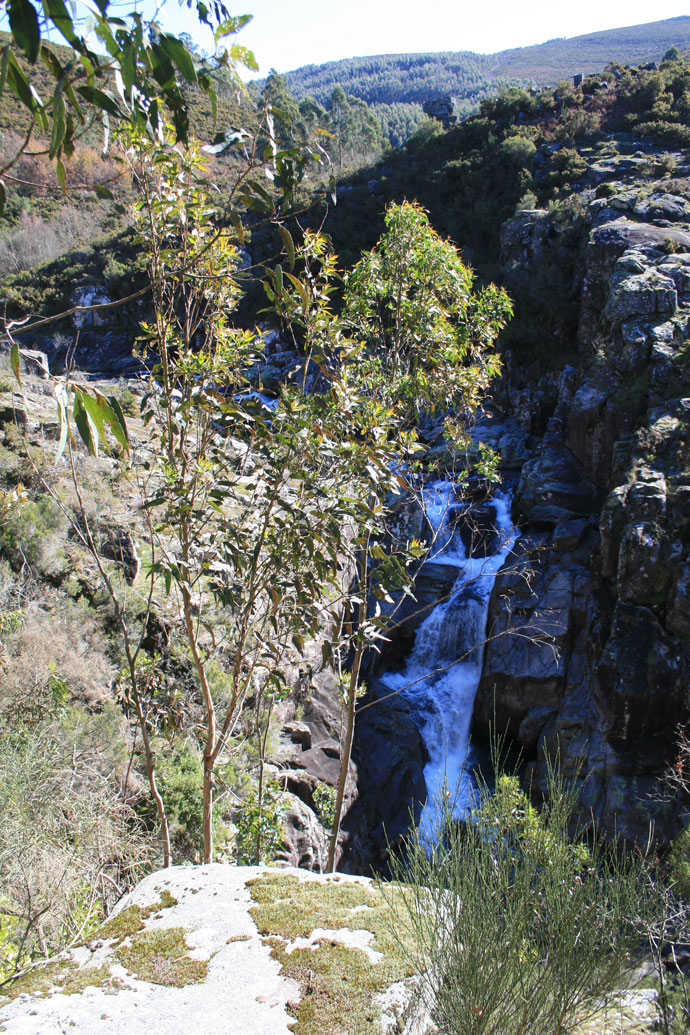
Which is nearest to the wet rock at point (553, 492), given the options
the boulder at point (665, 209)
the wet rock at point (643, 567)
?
the wet rock at point (643, 567)

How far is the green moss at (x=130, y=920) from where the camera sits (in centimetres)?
275

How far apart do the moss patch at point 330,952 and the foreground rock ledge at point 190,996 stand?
7 cm

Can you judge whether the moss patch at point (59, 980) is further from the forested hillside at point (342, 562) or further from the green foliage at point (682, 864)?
the green foliage at point (682, 864)

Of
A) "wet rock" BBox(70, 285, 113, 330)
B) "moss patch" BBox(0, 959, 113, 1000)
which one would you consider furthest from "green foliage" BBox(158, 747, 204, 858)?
"wet rock" BBox(70, 285, 113, 330)

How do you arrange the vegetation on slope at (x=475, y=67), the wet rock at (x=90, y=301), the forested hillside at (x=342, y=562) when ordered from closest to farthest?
the forested hillside at (x=342, y=562), the wet rock at (x=90, y=301), the vegetation on slope at (x=475, y=67)

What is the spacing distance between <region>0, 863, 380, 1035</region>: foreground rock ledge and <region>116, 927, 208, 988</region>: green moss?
3 cm

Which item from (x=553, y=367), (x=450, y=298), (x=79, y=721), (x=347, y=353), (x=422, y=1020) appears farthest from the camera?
(x=553, y=367)

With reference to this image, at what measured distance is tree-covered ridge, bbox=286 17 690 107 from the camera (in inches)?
3533

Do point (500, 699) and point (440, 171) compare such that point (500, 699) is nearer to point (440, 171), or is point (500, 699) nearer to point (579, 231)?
point (579, 231)

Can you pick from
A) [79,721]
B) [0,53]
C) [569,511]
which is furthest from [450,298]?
[569,511]

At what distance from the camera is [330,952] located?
2619 millimetres

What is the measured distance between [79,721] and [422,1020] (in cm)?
494

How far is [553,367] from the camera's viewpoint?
23.5 metres

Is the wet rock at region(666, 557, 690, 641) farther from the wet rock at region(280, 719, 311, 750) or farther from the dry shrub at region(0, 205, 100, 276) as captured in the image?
the dry shrub at region(0, 205, 100, 276)
